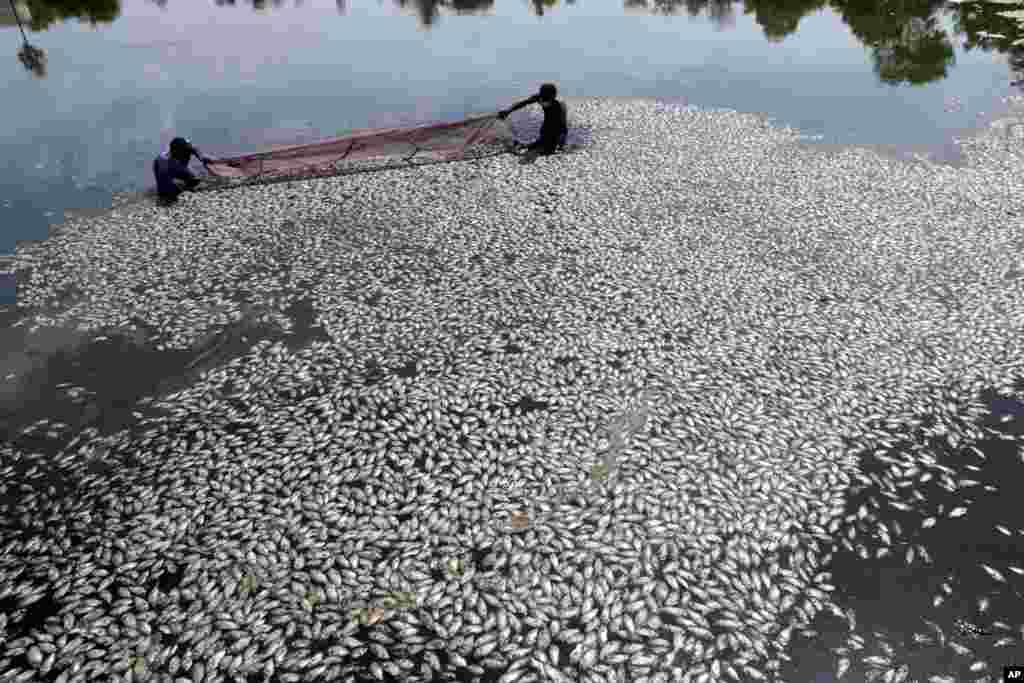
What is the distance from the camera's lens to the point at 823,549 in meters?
6.76

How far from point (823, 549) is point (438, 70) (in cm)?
2391

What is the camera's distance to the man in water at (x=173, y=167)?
13.7 metres

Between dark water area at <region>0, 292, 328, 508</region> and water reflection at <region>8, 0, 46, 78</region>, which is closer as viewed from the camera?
dark water area at <region>0, 292, 328, 508</region>

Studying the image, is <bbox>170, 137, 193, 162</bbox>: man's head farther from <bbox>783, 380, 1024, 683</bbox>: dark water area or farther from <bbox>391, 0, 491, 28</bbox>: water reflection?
<bbox>391, 0, 491, 28</bbox>: water reflection

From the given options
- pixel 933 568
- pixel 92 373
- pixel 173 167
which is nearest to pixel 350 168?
pixel 173 167

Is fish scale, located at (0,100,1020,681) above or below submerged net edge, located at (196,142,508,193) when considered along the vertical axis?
below

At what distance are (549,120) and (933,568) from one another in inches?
516

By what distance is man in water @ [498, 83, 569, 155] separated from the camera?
619 inches

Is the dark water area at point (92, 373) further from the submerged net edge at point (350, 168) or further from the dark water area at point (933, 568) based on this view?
the dark water area at point (933, 568)

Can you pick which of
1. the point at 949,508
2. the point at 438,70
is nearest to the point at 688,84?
the point at 438,70

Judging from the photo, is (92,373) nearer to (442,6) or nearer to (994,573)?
(994,573)

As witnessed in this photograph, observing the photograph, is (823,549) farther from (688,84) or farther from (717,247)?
(688,84)

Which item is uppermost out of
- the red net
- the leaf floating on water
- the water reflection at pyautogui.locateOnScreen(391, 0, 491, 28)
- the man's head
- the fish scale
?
the water reflection at pyautogui.locateOnScreen(391, 0, 491, 28)

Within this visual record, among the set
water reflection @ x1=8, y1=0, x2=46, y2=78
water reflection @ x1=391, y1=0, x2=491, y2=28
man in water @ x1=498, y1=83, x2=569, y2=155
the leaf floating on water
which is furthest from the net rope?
water reflection @ x1=391, y1=0, x2=491, y2=28
